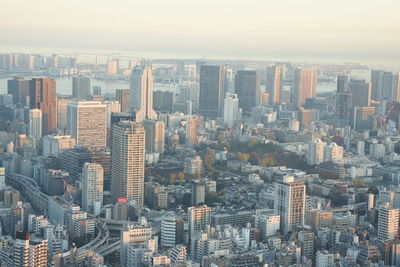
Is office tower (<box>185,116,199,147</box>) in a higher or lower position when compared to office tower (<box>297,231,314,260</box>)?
higher

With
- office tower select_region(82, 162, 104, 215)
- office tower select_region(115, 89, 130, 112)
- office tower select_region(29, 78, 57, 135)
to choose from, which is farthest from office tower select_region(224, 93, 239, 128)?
office tower select_region(82, 162, 104, 215)

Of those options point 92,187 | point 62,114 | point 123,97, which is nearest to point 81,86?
point 123,97

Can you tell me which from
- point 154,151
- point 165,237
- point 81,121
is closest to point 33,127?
point 81,121

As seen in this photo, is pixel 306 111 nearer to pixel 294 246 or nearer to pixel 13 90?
pixel 13 90

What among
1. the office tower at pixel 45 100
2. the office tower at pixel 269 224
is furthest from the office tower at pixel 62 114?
the office tower at pixel 269 224

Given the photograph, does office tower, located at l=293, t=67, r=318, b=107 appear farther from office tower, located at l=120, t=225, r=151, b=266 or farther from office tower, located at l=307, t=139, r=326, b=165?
office tower, located at l=120, t=225, r=151, b=266

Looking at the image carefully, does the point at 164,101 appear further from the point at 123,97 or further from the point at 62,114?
the point at 62,114
